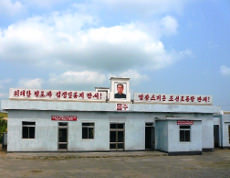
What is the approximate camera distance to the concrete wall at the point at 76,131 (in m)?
19.4

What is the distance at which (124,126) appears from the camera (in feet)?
69.3

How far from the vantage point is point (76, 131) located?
797 inches

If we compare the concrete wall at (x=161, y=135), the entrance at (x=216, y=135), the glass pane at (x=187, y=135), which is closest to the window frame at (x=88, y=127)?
the concrete wall at (x=161, y=135)

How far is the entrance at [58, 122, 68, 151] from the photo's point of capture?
20156mm

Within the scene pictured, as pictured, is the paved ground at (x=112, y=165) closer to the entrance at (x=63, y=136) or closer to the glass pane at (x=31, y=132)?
the entrance at (x=63, y=136)

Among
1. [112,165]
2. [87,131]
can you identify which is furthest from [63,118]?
[112,165]

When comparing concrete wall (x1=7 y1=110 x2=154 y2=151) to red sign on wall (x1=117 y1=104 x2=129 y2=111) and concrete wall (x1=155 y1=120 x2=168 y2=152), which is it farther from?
concrete wall (x1=155 y1=120 x2=168 y2=152)

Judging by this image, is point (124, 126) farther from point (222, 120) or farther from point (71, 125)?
point (222, 120)

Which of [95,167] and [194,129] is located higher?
[194,129]

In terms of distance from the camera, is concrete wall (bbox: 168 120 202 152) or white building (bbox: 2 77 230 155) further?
concrete wall (bbox: 168 120 202 152)

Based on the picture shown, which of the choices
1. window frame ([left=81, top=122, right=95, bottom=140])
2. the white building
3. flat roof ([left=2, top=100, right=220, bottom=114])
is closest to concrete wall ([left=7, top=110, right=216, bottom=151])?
the white building

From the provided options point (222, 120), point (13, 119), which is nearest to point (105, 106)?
point (13, 119)

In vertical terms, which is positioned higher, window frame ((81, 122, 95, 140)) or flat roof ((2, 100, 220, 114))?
flat roof ((2, 100, 220, 114))

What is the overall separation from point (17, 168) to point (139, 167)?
6.18 m
